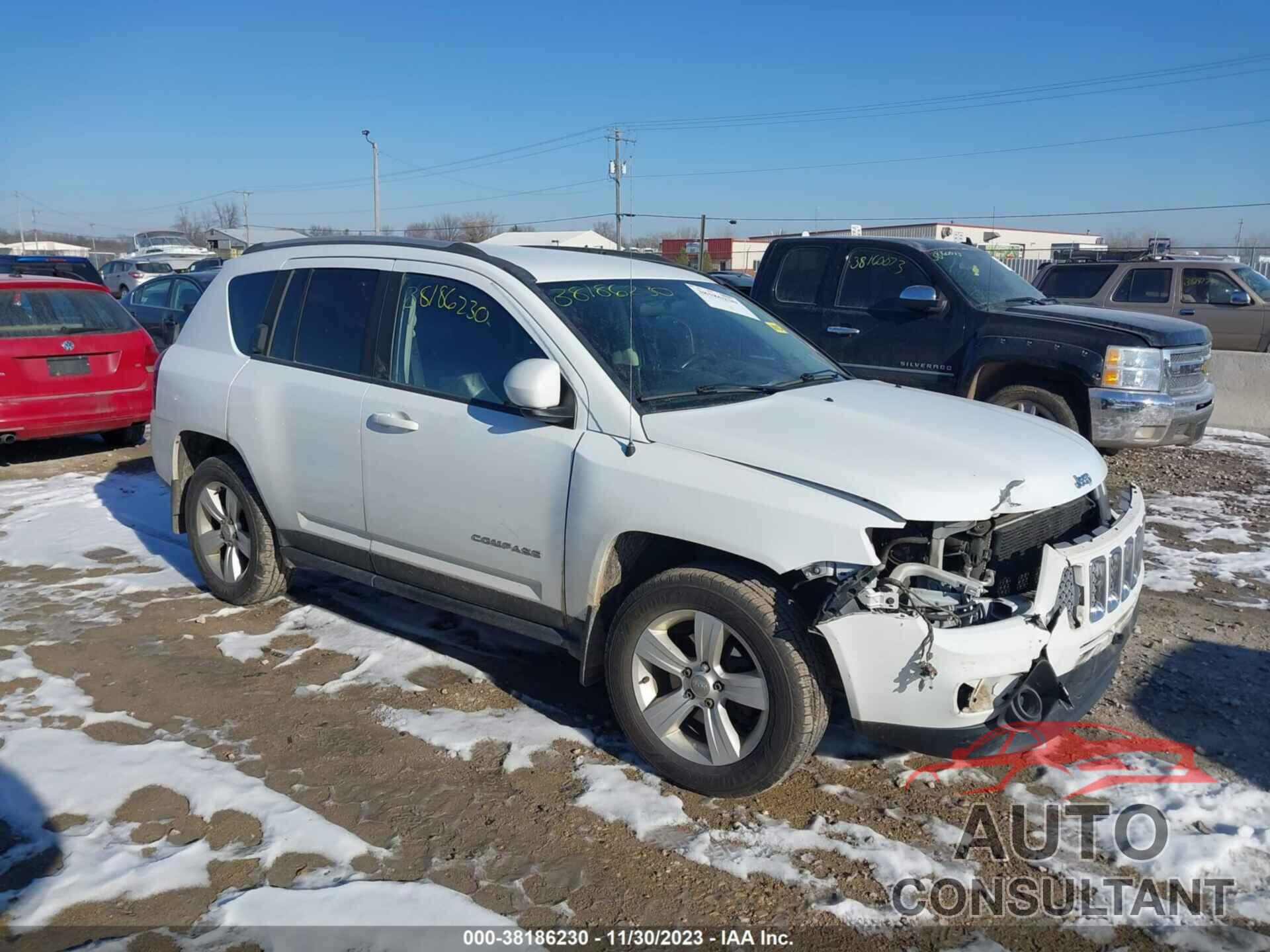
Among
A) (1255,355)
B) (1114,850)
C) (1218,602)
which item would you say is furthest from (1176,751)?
(1255,355)

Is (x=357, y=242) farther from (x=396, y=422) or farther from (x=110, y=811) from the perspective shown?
(x=110, y=811)

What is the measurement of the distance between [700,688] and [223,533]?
3236 mm

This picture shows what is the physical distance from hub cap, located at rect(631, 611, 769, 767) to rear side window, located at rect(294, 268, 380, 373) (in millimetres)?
2035

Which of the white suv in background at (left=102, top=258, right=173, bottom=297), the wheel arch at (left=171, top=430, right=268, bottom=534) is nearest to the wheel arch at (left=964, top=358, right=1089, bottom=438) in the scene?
the wheel arch at (left=171, top=430, right=268, bottom=534)

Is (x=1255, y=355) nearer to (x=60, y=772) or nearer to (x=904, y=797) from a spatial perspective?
(x=904, y=797)

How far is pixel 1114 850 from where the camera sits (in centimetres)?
327

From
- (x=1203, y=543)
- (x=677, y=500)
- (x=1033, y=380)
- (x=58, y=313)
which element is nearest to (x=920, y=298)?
(x=1033, y=380)

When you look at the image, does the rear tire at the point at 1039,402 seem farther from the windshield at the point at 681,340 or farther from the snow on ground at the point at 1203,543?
the windshield at the point at 681,340

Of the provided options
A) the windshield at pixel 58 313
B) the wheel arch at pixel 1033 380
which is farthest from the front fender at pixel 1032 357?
the windshield at pixel 58 313

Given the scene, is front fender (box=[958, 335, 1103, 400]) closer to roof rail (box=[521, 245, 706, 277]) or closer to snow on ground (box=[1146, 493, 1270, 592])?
snow on ground (box=[1146, 493, 1270, 592])

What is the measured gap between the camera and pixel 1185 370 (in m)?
8.23

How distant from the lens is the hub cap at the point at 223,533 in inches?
213

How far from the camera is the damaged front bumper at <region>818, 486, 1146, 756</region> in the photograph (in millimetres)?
3062

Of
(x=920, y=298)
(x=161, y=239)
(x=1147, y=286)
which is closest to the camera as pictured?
(x=920, y=298)
